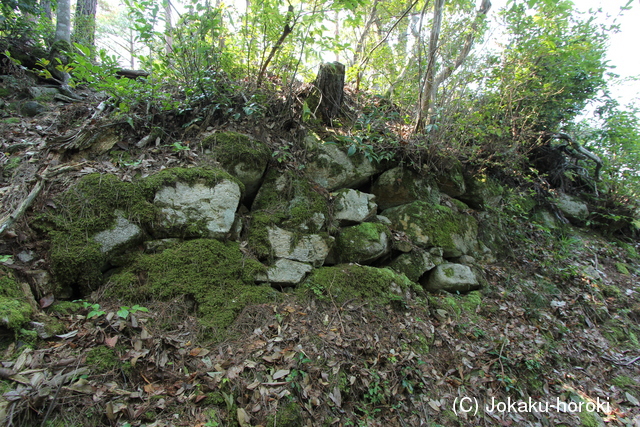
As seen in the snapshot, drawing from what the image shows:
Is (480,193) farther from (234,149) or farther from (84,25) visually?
(84,25)

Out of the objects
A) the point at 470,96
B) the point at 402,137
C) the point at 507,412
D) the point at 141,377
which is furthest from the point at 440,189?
the point at 141,377

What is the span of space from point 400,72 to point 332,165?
14.2ft

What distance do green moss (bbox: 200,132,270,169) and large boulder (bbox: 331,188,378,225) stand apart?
1402 millimetres

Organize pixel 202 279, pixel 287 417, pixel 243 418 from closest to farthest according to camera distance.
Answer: pixel 243 418 → pixel 287 417 → pixel 202 279

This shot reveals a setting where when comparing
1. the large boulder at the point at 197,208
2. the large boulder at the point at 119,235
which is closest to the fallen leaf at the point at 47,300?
the large boulder at the point at 119,235

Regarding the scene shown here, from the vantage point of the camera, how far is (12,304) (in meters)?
2.39

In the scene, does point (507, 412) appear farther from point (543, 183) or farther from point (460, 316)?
point (543, 183)

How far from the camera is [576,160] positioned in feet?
25.1

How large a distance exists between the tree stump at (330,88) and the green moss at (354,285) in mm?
3134

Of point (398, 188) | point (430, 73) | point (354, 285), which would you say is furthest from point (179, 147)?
point (430, 73)

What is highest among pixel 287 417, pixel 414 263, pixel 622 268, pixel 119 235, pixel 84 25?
pixel 84 25

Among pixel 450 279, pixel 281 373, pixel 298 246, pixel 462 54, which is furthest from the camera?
pixel 462 54

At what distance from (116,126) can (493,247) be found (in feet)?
23.6

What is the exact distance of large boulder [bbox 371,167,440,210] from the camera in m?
5.64
